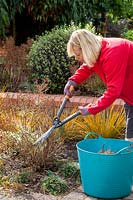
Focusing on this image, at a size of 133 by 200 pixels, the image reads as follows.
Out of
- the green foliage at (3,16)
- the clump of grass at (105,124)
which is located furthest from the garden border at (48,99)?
the green foliage at (3,16)

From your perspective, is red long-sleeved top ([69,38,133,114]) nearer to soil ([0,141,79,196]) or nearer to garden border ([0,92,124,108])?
soil ([0,141,79,196])

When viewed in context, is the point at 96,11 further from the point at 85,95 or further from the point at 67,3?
the point at 85,95

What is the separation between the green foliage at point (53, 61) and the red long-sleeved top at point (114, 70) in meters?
3.03

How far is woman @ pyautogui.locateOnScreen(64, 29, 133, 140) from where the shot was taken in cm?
417

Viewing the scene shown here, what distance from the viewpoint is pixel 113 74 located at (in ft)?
13.6

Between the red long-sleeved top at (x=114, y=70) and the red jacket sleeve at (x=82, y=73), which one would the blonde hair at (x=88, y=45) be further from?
the red jacket sleeve at (x=82, y=73)

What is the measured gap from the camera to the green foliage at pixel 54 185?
4.46 m

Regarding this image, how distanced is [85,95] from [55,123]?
265 centimetres

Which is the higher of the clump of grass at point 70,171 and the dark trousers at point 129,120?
the dark trousers at point 129,120

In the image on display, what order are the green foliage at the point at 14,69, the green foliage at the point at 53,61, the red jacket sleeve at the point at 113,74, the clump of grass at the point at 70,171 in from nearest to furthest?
the red jacket sleeve at the point at 113,74 < the clump of grass at the point at 70,171 < the green foliage at the point at 53,61 < the green foliage at the point at 14,69

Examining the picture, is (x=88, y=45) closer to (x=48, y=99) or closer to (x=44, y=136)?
(x=44, y=136)

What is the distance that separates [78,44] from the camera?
4.32 meters

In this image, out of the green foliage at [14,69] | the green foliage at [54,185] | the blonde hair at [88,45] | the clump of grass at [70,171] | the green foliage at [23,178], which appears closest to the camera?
the blonde hair at [88,45]

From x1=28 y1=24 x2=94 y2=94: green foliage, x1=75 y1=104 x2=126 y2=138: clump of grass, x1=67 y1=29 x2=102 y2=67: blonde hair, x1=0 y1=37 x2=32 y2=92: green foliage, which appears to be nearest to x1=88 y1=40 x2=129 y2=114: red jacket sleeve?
x1=67 y1=29 x2=102 y2=67: blonde hair
